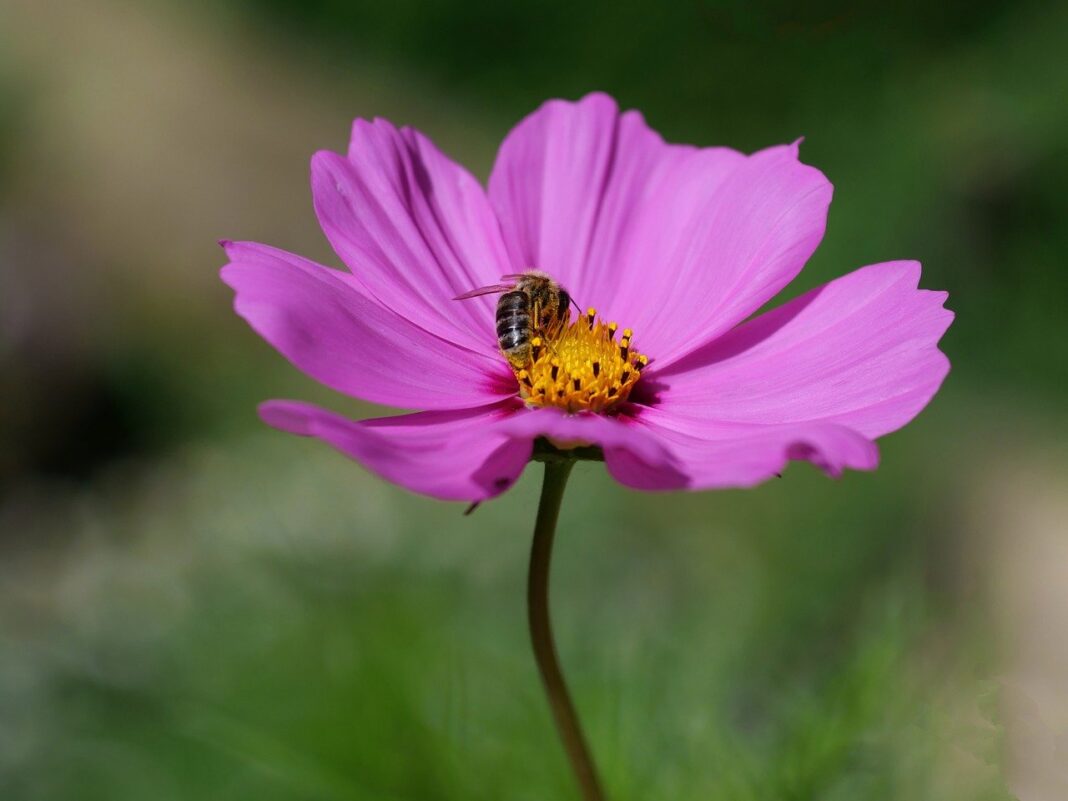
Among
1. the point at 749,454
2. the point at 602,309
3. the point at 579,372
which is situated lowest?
the point at 749,454

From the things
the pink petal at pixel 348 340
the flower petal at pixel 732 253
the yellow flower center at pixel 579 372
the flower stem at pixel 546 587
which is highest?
the flower petal at pixel 732 253

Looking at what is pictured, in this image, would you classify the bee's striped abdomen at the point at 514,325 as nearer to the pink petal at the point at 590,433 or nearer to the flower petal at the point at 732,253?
the flower petal at the point at 732,253

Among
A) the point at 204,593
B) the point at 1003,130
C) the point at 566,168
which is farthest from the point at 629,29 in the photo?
the point at 566,168

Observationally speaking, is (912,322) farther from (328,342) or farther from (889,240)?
(889,240)

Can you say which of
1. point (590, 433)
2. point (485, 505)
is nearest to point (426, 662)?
point (485, 505)

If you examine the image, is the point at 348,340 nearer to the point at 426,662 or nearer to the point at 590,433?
the point at 590,433

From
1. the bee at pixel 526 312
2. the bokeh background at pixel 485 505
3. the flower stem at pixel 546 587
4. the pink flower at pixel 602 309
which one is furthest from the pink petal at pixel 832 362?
the bokeh background at pixel 485 505
